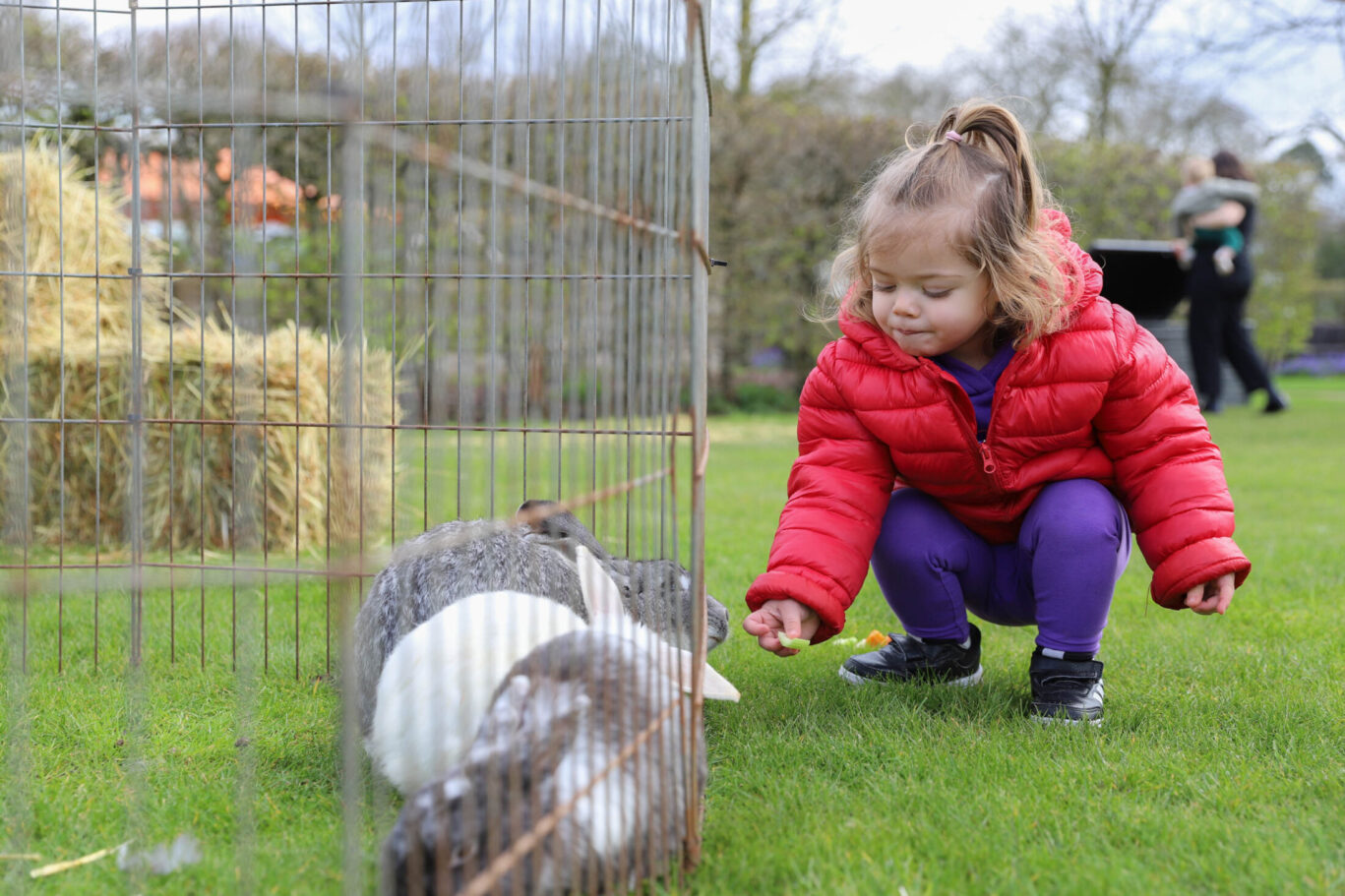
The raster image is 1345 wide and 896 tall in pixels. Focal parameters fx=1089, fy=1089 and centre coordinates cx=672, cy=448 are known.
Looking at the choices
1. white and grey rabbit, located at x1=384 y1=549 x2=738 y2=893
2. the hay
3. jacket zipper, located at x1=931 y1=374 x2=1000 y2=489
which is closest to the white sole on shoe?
jacket zipper, located at x1=931 y1=374 x2=1000 y2=489

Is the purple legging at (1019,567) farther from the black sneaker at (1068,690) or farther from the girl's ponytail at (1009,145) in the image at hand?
the girl's ponytail at (1009,145)

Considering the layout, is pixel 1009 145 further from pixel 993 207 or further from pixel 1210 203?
pixel 1210 203

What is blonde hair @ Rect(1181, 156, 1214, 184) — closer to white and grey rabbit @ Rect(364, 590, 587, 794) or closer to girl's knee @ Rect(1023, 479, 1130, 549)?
girl's knee @ Rect(1023, 479, 1130, 549)

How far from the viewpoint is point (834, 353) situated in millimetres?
2164

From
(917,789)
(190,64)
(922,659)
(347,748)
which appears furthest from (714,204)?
(347,748)

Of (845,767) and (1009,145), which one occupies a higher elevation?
(1009,145)

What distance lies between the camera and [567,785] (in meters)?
1.23

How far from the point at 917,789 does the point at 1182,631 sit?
1.28 m

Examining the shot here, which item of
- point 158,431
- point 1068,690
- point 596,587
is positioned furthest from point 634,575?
point 158,431

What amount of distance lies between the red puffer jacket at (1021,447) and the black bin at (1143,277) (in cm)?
680

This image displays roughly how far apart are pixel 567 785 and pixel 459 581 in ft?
2.35

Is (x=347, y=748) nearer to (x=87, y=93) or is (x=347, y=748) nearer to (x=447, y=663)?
(x=447, y=663)

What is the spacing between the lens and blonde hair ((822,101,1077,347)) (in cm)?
190

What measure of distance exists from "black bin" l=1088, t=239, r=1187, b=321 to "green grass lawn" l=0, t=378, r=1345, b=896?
252 inches
